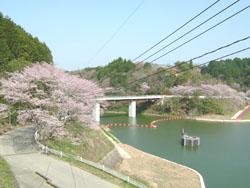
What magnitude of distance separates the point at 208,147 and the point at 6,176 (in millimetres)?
20353

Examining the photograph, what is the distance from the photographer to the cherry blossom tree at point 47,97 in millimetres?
19891

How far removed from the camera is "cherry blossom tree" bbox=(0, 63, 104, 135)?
19891mm

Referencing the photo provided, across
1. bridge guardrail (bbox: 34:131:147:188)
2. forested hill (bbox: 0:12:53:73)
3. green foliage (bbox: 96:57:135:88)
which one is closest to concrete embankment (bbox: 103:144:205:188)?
bridge guardrail (bbox: 34:131:147:188)

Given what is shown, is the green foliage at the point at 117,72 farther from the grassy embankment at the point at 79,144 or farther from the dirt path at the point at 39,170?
the dirt path at the point at 39,170

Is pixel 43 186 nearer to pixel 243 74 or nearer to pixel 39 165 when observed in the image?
pixel 39 165

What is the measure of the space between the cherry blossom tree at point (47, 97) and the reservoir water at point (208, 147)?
27.0 feet

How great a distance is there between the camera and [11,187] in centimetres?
1205

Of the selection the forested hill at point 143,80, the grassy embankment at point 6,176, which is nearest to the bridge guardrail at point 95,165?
the grassy embankment at point 6,176

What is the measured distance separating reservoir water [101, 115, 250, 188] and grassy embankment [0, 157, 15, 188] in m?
10.5

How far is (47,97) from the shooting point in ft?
67.9

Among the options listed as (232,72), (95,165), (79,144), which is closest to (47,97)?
(79,144)

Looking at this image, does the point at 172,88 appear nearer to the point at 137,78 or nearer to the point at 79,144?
the point at 137,78

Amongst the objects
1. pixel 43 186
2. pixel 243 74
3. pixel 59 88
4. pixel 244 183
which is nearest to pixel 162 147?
pixel 244 183

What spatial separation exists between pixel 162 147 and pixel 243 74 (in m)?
70.7
